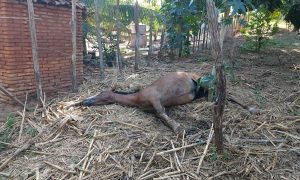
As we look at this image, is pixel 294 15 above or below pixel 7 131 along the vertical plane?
above

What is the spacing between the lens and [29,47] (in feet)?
18.1

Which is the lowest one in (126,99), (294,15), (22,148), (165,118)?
(22,148)

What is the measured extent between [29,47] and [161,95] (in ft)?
8.86

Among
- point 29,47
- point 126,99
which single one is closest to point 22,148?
point 126,99

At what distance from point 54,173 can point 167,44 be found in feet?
26.0

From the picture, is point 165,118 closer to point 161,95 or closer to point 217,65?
point 161,95

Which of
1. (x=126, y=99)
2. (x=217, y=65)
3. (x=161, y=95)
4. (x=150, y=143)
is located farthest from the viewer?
(x=126, y=99)

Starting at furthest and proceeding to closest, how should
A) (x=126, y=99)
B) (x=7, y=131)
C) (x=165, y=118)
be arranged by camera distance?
(x=126, y=99) → (x=7, y=131) → (x=165, y=118)

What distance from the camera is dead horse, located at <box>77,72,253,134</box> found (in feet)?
14.5

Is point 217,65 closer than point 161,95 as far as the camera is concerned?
Yes

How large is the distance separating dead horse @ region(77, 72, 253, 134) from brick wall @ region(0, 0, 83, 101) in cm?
146

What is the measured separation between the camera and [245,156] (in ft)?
10.9

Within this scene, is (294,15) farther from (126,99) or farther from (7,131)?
(7,131)

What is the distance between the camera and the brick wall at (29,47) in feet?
17.1
